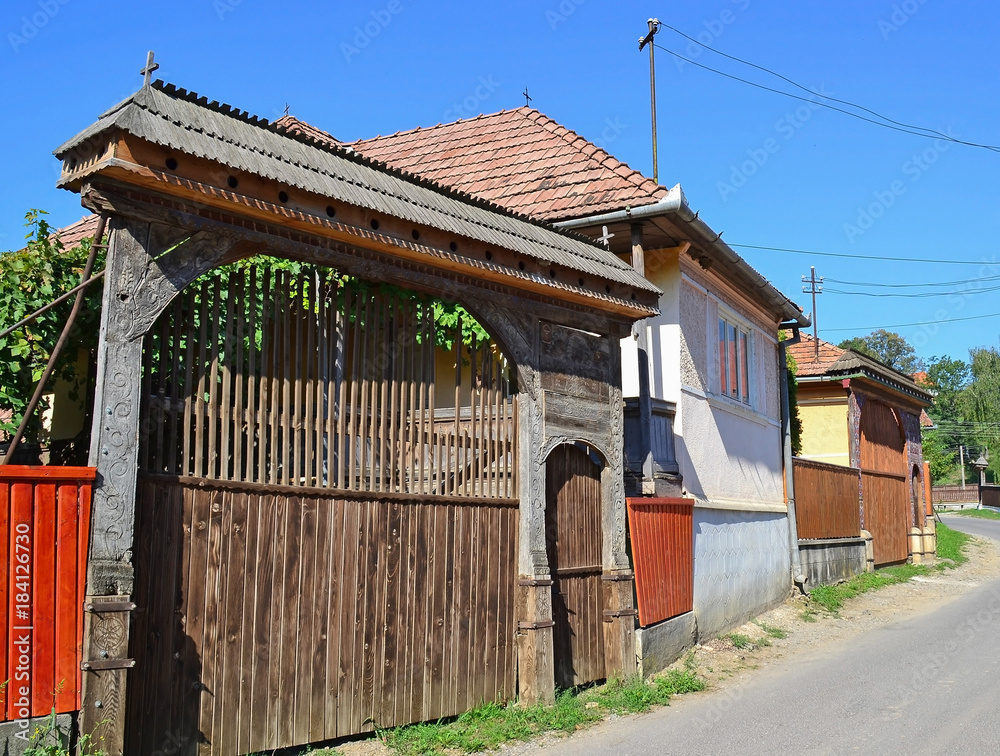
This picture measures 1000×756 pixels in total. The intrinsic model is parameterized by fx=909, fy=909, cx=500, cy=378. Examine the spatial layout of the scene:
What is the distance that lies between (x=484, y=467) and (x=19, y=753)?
3883 mm

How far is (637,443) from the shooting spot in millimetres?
9734

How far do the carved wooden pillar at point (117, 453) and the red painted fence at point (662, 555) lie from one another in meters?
5.09

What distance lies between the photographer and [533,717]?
7012 mm

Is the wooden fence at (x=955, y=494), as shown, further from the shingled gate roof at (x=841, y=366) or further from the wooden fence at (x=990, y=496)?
the shingled gate roof at (x=841, y=366)

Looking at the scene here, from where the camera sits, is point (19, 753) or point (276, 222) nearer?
point (19, 753)

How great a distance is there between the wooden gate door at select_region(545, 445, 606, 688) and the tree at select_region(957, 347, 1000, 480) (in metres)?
71.5

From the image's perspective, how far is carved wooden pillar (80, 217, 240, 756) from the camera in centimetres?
457

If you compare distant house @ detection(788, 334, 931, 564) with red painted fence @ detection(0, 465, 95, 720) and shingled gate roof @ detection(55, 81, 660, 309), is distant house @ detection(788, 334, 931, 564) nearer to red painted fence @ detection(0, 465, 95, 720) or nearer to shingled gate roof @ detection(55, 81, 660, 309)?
shingled gate roof @ detection(55, 81, 660, 309)

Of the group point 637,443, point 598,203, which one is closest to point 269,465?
point 637,443

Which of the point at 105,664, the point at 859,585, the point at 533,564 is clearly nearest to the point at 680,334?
the point at 533,564

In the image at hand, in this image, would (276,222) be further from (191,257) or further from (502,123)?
(502,123)

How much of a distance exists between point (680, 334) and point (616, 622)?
3857mm

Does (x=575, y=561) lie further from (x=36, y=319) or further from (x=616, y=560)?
(x=36, y=319)

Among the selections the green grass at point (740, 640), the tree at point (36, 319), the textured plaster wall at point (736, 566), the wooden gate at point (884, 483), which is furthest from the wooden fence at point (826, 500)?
the tree at point (36, 319)
